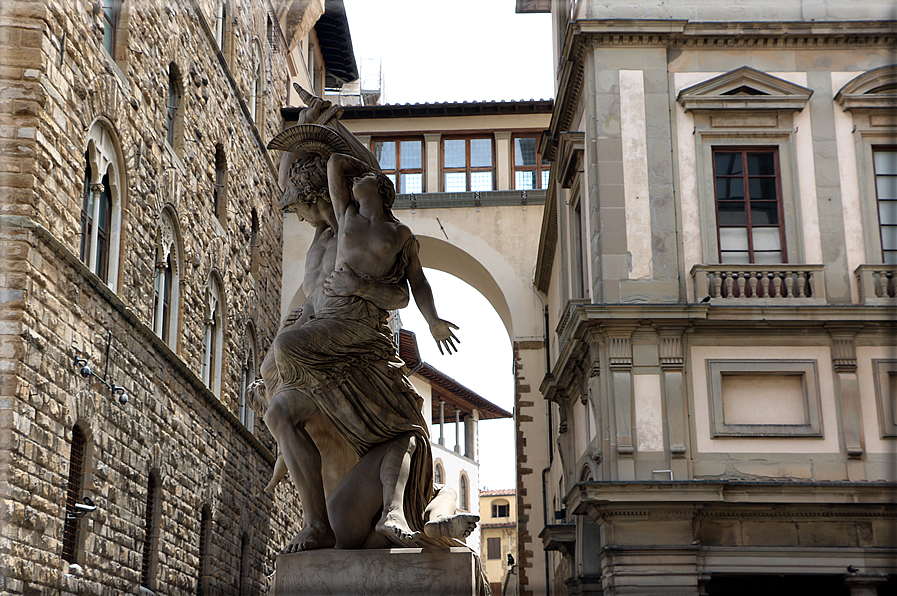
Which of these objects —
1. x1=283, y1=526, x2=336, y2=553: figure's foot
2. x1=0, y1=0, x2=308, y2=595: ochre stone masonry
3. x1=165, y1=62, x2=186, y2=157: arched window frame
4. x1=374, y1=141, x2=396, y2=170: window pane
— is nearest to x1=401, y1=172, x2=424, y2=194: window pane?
x1=374, y1=141, x2=396, y2=170: window pane

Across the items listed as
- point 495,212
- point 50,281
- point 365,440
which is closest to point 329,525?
point 365,440

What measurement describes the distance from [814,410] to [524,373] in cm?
1288

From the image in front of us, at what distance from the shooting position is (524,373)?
93.8ft

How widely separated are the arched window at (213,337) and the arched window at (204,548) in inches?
103

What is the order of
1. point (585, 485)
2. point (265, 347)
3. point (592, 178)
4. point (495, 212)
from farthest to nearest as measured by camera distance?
point (495, 212) → point (265, 347) → point (592, 178) → point (585, 485)

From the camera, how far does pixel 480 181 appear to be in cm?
3081

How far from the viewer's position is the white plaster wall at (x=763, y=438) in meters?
16.0

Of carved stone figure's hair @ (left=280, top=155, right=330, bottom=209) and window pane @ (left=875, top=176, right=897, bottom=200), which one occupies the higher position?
window pane @ (left=875, top=176, right=897, bottom=200)

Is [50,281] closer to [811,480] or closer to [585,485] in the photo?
[585,485]

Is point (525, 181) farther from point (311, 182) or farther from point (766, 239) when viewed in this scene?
point (311, 182)

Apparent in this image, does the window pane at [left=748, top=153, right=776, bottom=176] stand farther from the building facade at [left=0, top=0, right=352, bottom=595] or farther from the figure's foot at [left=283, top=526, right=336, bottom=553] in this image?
the figure's foot at [left=283, top=526, right=336, bottom=553]

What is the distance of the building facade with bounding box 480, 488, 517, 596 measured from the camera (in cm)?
6756

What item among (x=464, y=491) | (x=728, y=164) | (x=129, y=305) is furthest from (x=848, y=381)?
(x=464, y=491)

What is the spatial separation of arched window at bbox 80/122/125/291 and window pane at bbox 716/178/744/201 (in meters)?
9.22
